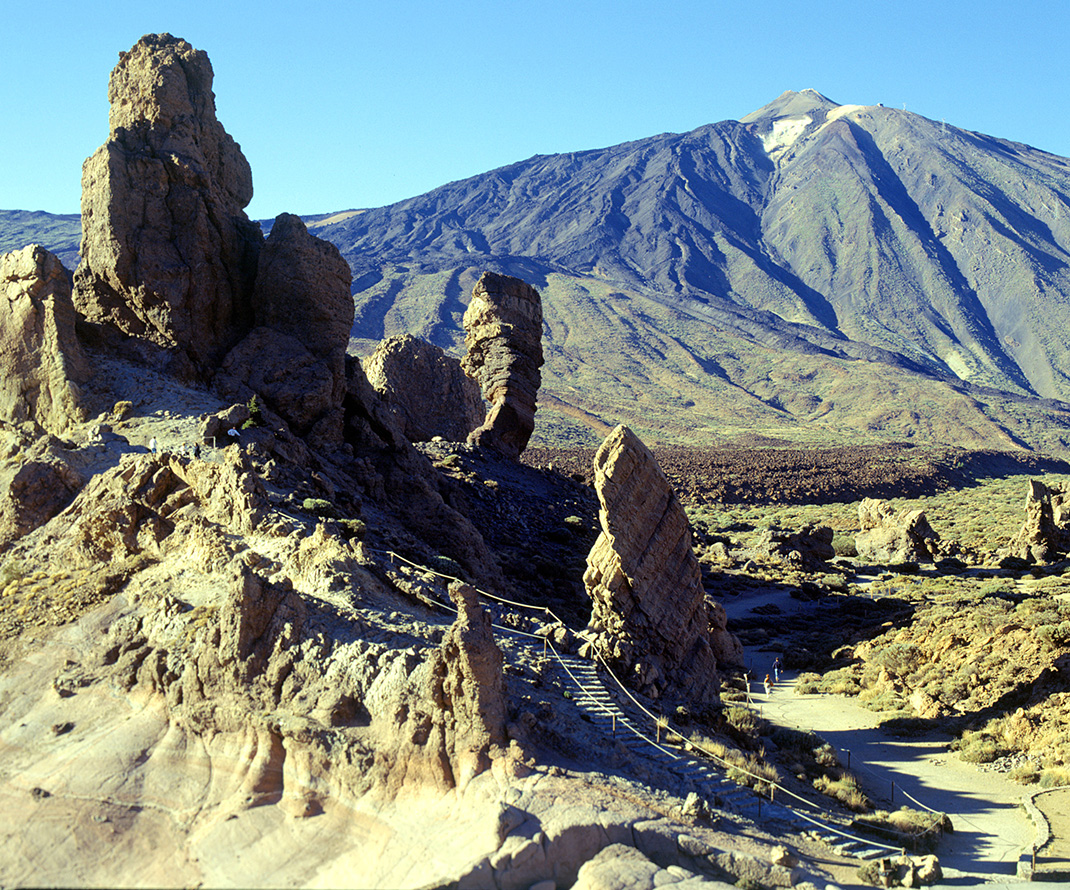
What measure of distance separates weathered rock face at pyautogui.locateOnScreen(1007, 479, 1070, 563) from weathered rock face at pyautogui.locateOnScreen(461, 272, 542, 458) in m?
20.7

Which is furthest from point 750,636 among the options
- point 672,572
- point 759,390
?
point 759,390

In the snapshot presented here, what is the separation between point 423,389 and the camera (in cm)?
4303

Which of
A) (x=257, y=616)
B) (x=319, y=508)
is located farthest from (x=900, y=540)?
(x=257, y=616)

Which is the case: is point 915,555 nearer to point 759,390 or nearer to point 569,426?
point 569,426

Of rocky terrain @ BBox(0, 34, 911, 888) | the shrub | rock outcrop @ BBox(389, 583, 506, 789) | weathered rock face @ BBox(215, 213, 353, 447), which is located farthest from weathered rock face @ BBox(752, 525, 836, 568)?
rock outcrop @ BBox(389, 583, 506, 789)

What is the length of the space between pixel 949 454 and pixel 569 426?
3852cm

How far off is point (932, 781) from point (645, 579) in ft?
20.0

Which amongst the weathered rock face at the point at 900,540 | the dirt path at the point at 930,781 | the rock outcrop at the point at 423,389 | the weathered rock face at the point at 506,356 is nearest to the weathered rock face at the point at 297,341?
the dirt path at the point at 930,781

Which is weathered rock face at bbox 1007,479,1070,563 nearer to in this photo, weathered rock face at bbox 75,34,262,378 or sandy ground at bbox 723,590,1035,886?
sandy ground at bbox 723,590,1035,886

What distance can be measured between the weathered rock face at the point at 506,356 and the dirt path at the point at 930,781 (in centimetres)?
2033

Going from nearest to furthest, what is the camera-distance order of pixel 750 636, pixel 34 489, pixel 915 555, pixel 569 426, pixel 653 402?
pixel 34 489 < pixel 750 636 < pixel 915 555 < pixel 569 426 < pixel 653 402

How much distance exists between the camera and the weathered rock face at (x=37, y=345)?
20922 mm

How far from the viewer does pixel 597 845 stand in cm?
1122

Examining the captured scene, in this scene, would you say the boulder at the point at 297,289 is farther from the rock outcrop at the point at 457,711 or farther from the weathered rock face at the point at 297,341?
the rock outcrop at the point at 457,711
